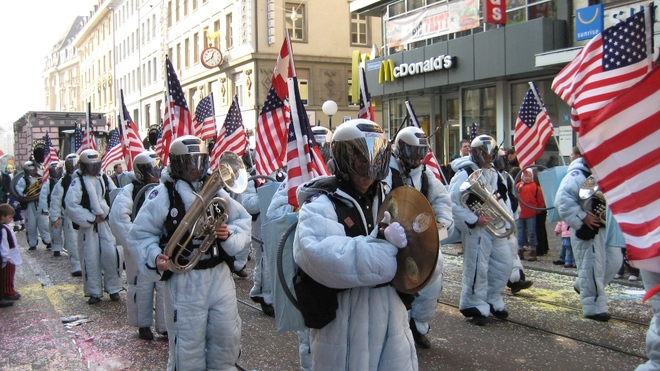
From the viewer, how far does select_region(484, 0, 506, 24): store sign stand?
1923 centimetres

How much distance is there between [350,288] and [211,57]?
36.4 metres

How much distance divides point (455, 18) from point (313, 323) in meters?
19.7

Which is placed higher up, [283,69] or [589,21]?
[589,21]

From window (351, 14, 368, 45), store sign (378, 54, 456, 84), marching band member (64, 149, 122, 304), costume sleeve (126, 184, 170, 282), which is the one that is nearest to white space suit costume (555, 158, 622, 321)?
costume sleeve (126, 184, 170, 282)

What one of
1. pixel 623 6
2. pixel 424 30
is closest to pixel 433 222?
pixel 623 6

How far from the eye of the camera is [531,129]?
1105 centimetres

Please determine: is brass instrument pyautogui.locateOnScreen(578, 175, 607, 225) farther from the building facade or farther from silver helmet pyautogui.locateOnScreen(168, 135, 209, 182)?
the building facade

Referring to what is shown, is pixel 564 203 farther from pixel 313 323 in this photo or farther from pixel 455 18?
pixel 455 18

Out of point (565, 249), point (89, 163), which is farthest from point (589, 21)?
point (89, 163)

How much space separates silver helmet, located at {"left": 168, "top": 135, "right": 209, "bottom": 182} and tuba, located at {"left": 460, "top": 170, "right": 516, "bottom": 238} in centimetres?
337

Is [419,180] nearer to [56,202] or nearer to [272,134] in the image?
[272,134]

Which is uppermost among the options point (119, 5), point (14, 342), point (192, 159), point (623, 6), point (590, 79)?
point (119, 5)

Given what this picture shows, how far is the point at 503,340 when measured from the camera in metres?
6.88

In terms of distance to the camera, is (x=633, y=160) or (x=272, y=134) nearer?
(x=633, y=160)
